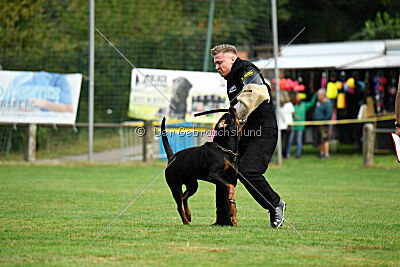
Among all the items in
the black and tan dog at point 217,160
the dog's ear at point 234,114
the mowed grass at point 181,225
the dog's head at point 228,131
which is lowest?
the mowed grass at point 181,225

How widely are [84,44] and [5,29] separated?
2757mm

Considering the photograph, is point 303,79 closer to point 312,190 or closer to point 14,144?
point 14,144

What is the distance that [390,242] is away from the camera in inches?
249

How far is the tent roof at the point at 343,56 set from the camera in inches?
848

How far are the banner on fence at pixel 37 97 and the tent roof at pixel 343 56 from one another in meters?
6.15

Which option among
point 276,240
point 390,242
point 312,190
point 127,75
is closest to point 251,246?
point 276,240

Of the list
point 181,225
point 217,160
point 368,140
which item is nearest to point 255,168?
point 217,160

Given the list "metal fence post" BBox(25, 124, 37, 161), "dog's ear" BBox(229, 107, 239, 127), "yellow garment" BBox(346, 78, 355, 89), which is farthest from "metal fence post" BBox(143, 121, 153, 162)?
"dog's ear" BBox(229, 107, 239, 127)

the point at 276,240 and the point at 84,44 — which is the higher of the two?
the point at 84,44

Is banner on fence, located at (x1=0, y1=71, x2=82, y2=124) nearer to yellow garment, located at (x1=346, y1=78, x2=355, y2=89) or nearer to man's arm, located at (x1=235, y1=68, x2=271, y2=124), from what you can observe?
yellow garment, located at (x1=346, y1=78, x2=355, y2=89)

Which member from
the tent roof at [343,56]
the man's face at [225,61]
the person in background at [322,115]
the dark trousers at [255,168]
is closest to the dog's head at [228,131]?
the dark trousers at [255,168]

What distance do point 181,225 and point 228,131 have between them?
1.21 m

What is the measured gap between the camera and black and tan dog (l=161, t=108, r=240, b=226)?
7020 mm

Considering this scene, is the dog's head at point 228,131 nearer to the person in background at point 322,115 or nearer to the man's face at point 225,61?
the man's face at point 225,61
